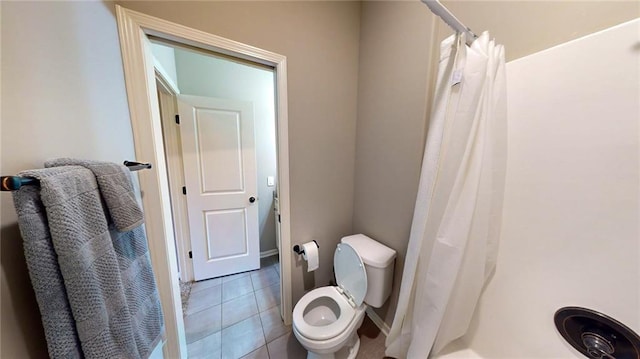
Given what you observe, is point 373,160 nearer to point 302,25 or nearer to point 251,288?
point 302,25

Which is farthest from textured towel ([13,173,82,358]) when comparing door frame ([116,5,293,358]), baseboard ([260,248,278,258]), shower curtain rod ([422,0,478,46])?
baseboard ([260,248,278,258])

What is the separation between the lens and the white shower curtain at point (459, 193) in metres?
0.73

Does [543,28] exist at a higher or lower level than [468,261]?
higher

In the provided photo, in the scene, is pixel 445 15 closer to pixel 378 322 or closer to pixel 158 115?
pixel 158 115

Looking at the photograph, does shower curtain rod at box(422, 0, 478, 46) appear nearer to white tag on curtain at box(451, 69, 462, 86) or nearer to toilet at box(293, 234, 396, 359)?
white tag on curtain at box(451, 69, 462, 86)

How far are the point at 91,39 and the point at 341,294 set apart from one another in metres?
1.77

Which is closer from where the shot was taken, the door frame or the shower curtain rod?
the shower curtain rod

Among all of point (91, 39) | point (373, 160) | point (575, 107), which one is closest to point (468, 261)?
point (575, 107)

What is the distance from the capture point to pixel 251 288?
1874 mm

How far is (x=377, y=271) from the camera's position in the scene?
1.18 meters

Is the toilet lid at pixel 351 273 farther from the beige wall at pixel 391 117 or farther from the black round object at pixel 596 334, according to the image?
the black round object at pixel 596 334

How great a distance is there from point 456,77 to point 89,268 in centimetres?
131

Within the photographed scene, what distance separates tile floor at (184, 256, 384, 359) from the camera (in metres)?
1.30

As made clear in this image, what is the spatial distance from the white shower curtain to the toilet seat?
0.38m
